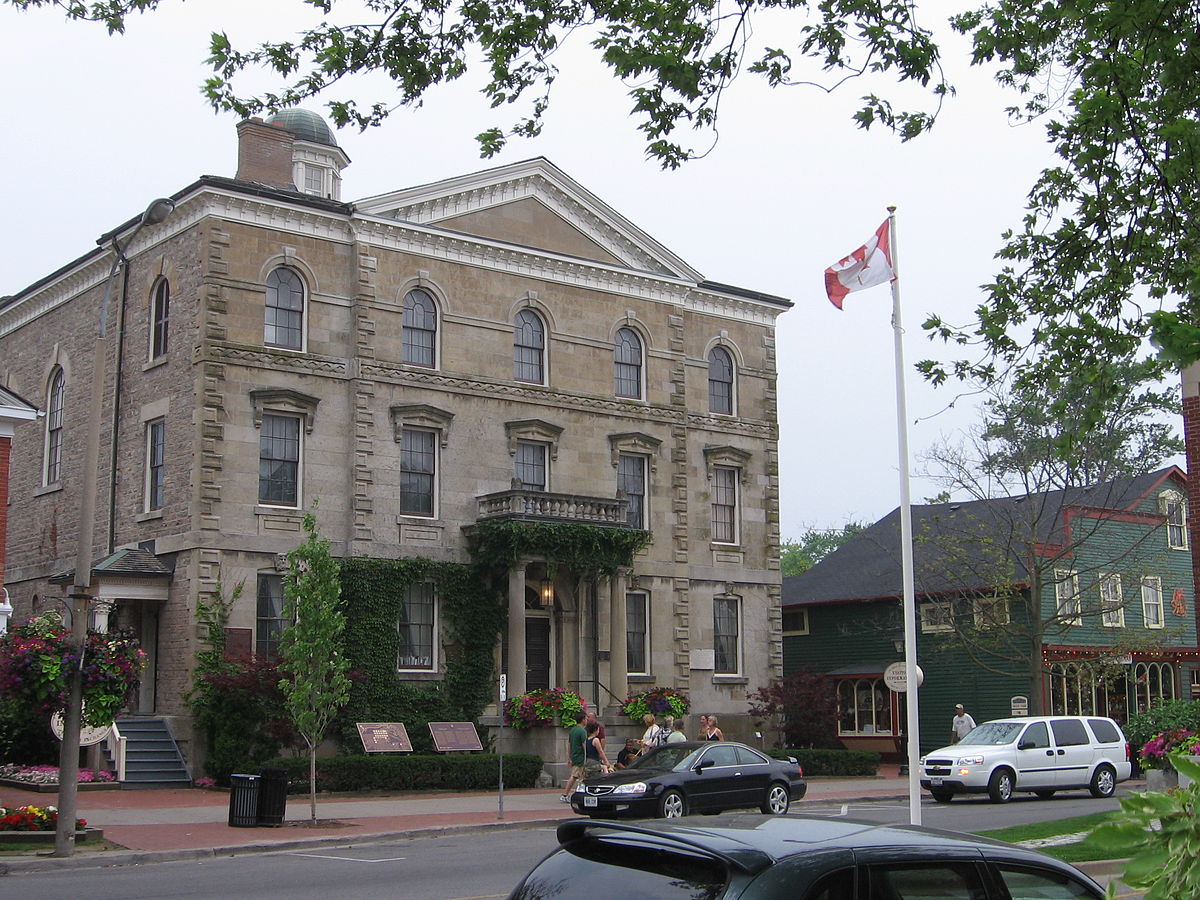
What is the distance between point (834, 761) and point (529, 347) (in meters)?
13.7

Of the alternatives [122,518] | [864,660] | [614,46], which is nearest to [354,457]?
[122,518]

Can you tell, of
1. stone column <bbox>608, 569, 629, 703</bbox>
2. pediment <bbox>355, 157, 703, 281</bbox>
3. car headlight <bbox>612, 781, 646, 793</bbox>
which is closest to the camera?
car headlight <bbox>612, 781, 646, 793</bbox>

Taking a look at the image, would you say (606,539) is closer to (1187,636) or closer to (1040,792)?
(1040,792)

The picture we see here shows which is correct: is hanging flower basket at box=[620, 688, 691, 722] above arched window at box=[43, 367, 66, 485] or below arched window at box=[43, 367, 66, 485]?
below

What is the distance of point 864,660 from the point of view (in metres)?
46.6

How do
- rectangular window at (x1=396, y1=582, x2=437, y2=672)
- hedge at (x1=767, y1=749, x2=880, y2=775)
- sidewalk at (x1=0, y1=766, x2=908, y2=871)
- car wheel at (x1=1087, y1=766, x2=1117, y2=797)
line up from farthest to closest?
hedge at (x1=767, y1=749, x2=880, y2=775)
rectangular window at (x1=396, y1=582, x2=437, y2=672)
car wheel at (x1=1087, y1=766, x2=1117, y2=797)
sidewalk at (x1=0, y1=766, x2=908, y2=871)

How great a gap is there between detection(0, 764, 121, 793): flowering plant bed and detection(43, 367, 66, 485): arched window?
423 inches

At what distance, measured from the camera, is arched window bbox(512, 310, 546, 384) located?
37062 millimetres

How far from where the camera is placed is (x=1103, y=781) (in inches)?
1197

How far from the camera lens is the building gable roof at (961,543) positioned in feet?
125

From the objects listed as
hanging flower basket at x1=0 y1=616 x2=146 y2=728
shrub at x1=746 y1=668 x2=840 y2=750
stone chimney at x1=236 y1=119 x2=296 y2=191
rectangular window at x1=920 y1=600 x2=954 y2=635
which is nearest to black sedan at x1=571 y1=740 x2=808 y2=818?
hanging flower basket at x1=0 y1=616 x2=146 y2=728

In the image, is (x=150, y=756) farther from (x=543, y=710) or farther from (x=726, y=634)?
(x=726, y=634)

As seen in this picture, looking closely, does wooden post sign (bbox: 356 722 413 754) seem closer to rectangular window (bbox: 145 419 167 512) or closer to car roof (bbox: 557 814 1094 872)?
rectangular window (bbox: 145 419 167 512)

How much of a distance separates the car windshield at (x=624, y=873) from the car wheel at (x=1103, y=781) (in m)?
27.4
